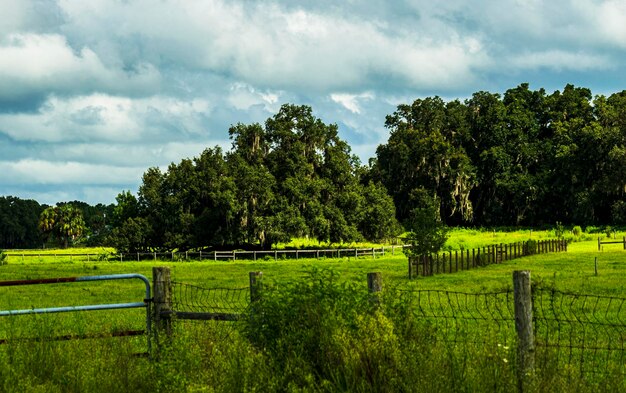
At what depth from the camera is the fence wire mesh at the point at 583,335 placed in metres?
7.88

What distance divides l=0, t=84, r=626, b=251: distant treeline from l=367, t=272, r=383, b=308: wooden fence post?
53113 mm

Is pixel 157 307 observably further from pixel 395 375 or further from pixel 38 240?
pixel 38 240

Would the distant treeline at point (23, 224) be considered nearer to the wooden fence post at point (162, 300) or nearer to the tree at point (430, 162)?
the tree at point (430, 162)

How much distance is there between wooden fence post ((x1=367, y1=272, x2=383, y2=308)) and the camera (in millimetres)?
7680

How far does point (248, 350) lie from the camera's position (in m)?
7.50

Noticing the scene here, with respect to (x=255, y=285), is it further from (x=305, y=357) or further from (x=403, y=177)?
(x=403, y=177)

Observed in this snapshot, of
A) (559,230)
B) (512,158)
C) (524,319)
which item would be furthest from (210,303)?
(512,158)

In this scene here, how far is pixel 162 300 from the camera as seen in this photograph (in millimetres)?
9375

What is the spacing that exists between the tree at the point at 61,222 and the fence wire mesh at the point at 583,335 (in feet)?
358

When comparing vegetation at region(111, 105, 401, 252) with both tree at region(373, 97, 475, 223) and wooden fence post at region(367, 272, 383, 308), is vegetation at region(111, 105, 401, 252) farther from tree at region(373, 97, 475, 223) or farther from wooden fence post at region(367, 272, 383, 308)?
wooden fence post at region(367, 272, 383, 308)

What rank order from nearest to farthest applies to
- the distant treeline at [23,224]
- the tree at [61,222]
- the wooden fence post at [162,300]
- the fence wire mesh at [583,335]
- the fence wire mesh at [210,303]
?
1. the fence wire mesh at [583,335]
2. the wooden fence post at [162,300]
3. the fence wire mesh at [210,303]
4. the tree at [61,222]
5. the distant treeline at [23,224]

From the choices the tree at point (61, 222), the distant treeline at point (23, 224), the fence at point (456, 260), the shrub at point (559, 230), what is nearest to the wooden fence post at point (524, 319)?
the fence at point (456, 260)

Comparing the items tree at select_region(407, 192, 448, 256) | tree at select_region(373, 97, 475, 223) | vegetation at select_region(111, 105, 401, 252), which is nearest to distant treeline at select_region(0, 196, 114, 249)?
tree at select_region(373, 97, 475, 223)

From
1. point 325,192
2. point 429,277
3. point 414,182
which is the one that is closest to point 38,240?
point 414,182
